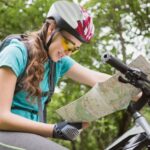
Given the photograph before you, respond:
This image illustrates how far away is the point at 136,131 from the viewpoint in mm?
2443

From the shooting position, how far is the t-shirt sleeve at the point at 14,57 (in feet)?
8.19

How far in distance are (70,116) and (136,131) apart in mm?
347

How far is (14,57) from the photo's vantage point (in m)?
2.52

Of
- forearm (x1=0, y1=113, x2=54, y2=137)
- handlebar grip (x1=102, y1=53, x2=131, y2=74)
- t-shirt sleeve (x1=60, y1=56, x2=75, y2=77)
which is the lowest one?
forearm (x1=0, y1=113, x2=54, y2=137)

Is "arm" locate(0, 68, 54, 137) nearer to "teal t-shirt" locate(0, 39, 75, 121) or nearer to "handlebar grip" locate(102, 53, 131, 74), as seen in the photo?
"teal t-shirt" locate(0, 39, 75, 121)

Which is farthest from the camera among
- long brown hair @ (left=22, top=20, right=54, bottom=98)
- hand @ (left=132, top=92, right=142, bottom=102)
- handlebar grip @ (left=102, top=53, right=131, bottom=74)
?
long brown hair @ (left=22, top=20, right=54, bottom=98)

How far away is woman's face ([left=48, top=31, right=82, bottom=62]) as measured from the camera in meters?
2.68

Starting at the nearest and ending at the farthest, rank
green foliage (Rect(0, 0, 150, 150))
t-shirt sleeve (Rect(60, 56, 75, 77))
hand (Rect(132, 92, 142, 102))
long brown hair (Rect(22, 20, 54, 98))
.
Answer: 1. hand (Rect(132, 92, 142, 102))
2. long brown hair (Rect(22, 20, 54, 98))
3. t-shirt sleeve (Rect(60, 56, 75, 77))
4. green foliage (Rect(0, 0, 150, 150))

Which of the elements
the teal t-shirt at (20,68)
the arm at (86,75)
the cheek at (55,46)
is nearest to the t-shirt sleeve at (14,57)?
the teal t-shirt at (20,68)

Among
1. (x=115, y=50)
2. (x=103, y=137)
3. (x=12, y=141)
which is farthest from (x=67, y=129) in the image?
(x=103, y=137)

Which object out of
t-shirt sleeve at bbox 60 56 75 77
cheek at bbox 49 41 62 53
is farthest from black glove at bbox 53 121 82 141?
t-shirt sleeve at bbox 60 56 75 77

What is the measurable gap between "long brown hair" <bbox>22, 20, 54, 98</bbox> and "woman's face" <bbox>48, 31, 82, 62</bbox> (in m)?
0.05

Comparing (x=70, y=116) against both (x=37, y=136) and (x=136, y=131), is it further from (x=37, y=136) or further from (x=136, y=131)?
(x=136, y=131)

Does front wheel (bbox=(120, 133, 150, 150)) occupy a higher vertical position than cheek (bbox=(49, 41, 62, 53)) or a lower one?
lower
